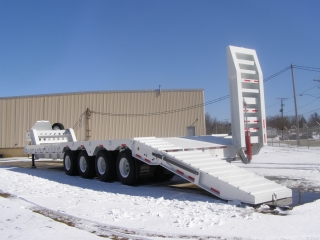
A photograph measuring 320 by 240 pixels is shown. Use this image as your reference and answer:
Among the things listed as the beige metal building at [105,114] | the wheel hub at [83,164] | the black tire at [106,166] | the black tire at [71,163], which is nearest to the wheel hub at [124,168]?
the black tire at [106,166]

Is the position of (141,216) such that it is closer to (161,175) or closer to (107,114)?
(161,175)

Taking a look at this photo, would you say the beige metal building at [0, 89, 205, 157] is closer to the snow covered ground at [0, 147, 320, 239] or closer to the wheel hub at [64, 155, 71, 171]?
the wheel hub at [64, 155, 71, 171]

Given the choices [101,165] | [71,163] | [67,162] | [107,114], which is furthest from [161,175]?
[107,114]

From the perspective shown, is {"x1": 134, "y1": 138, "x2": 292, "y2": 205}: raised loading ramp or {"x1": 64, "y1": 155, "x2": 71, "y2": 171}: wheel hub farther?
{"x1": 64, "y1": 155, "x2": 71, "y2": 171}: wheel hub

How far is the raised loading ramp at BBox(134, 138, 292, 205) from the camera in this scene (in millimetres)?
6668

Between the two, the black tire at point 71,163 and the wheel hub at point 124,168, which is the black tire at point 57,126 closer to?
the black tire at point 71,163

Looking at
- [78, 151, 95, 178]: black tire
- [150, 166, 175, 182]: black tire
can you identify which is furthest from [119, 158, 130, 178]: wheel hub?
[78, 151, 95, 178]: black tire

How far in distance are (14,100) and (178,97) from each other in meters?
13.9

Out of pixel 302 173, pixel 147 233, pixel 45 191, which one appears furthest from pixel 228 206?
pixel 302 173

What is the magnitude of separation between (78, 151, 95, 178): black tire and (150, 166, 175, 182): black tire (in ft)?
6.82

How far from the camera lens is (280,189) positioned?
22.9ft

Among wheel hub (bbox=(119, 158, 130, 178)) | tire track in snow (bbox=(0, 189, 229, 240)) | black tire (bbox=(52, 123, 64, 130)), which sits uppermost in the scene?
black tire (bbox=(52, 123, 64, 130))

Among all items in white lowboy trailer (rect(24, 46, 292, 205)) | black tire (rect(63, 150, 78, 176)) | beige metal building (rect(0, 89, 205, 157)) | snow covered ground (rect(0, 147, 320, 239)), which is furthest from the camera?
beige metal building (rect(0, 89, 205, 157))

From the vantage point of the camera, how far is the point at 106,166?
10055 mm
